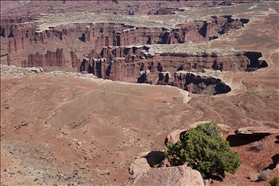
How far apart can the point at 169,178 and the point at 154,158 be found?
11.8 m

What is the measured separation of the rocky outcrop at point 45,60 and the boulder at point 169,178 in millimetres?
93649

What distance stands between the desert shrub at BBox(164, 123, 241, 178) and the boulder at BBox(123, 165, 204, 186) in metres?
5.57

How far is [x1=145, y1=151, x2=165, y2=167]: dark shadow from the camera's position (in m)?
25.3

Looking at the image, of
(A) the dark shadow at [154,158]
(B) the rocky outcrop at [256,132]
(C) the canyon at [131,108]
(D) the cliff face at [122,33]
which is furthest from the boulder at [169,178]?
(D) the cliff face at [122,33]

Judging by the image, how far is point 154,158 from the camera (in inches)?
1033

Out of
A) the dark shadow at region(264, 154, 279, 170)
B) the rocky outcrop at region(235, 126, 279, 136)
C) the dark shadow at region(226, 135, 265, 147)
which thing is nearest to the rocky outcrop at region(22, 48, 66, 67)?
the dark shadow at region(226, 135, 265, 147)

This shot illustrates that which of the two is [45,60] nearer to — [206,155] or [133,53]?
[133,53]

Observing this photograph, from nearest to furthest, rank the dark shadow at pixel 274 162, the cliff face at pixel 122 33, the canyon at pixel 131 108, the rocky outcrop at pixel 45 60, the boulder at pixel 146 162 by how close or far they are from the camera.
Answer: the dark shadow at pixel 274 162
the boulder at pixel 146 162
the canyon at pixel 131 108
the rocky outcrop at pixel 45 60
the cliff face at pixel 122 33

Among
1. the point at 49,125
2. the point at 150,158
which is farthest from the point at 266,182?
the point at 49,125

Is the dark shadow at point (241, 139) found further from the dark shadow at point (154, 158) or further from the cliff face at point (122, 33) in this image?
the cliff face at point (122, 33)

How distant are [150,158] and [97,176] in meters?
11.0

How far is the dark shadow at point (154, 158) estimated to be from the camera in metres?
25.3

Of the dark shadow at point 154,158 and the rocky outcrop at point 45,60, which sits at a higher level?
the rocky outcrop at point 45,60

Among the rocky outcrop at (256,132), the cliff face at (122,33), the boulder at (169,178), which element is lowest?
the rocky outcrop at (256,132)
